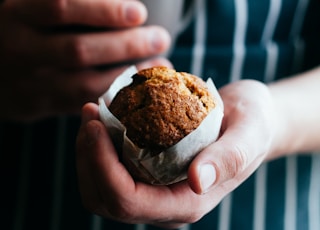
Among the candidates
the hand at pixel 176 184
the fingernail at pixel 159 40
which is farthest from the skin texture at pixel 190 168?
the fingernail at pixel 159 40

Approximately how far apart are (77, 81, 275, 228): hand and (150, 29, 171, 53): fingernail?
0.55 feet

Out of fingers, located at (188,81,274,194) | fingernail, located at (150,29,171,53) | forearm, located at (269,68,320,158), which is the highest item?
fingernail, located at (150,29,171,53)

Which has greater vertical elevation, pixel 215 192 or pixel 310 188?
pixel 215 192

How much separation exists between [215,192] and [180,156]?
5.7 inches

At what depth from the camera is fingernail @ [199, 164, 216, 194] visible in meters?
0.62

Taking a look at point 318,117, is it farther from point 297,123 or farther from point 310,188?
point 310,188

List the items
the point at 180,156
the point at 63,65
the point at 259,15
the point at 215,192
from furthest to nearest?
the point at 259,15, the point at 63,65, the point at 215,192, the point at 180,156

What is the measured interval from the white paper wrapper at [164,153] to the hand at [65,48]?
0.66ft

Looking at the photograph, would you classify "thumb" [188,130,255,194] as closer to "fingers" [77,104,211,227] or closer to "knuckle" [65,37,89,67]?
"fingers" [77,104,211,227]

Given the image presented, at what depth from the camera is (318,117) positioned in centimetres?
97

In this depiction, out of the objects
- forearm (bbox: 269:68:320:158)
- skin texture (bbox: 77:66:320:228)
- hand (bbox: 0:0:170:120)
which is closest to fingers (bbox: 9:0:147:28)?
hand (bbox: 0:0:170:120)

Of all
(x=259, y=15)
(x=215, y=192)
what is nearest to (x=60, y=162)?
(x=215, y=192)

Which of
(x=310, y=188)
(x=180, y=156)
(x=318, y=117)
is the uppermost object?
(x=180, y=156)

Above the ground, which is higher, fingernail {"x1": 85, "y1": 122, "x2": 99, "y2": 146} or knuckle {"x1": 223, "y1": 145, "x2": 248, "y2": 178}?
fingernail {"x1": 85, "y1": 122, "x2": 99, "y2": 146}
